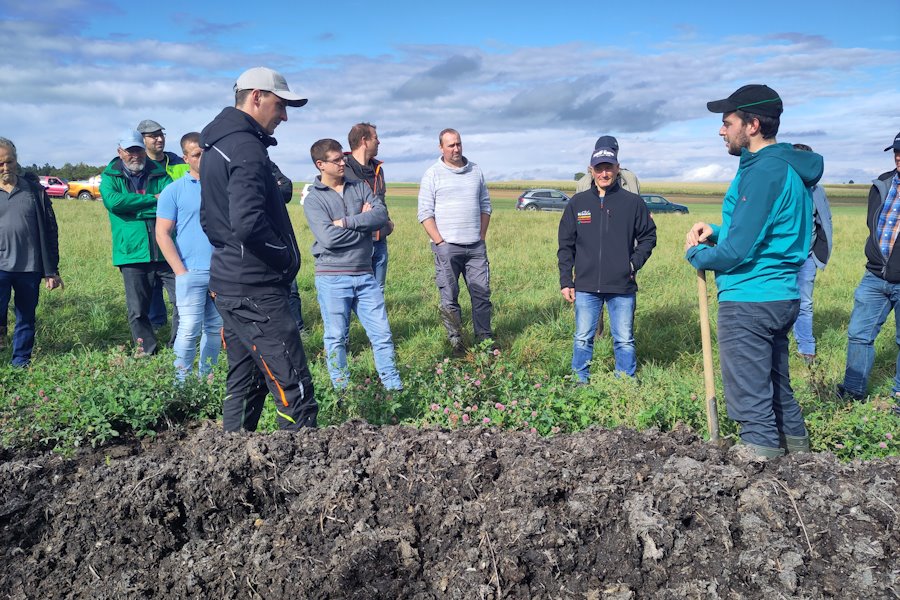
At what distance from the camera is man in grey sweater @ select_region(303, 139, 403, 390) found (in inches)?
205

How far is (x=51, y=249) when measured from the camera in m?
6.29

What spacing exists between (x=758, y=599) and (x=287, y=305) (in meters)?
2.62

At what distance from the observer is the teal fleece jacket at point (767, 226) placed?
3.55 metres

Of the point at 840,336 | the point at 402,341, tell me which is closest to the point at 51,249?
the point at 402,341

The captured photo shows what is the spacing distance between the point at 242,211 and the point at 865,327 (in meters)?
4.65

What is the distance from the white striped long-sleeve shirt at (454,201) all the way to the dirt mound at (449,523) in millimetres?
3444

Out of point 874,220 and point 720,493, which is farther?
point 874,220

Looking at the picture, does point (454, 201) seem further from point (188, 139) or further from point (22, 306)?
point (22, 306)

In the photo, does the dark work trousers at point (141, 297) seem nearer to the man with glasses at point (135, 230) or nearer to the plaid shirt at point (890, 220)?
the man with glasses at point (135, 230)

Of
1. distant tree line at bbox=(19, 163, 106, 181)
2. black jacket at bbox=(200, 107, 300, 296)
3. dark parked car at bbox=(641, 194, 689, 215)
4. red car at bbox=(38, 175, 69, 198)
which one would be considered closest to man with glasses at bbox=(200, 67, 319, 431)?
black jacket at bbox=(200, 107, 300, 296)

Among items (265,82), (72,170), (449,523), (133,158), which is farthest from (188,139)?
(72,170)

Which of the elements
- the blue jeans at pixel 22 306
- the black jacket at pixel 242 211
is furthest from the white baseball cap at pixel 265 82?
the blue jeans at pixel 22 306

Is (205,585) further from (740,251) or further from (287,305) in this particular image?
(740,251)

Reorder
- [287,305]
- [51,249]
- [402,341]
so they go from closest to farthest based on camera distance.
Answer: [287,305], [51,249], [402,341]
